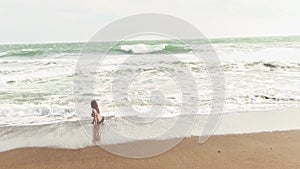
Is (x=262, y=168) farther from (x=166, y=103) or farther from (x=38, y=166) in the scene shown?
(x=166, y=103)

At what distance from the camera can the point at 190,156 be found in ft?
15.1

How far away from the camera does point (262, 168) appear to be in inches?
160

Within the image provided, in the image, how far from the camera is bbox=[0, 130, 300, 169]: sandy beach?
427cm

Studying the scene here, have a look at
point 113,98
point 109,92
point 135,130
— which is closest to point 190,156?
point 135,130

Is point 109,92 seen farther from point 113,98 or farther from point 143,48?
point 143,48

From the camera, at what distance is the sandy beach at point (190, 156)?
427 cm

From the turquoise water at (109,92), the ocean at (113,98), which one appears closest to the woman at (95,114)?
the ocean at (113,98)

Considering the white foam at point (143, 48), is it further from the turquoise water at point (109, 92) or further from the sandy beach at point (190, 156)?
the sandy beach at point (190, 156)

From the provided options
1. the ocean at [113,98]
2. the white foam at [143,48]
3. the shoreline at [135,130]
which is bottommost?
the shoreline at [135,130]

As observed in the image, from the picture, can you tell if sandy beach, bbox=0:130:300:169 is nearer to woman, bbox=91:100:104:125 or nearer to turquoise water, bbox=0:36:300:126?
woman, bbox=91:100:104:125

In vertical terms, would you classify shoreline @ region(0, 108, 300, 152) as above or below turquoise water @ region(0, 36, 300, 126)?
below

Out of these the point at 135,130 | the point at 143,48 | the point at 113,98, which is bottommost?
the point at 135,130

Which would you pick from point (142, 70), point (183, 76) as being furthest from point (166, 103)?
point (142, 70)

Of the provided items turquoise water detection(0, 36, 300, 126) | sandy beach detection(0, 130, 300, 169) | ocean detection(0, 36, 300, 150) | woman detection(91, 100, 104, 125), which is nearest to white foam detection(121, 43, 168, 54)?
turquoise water detection(0, 36, 300, 126)
